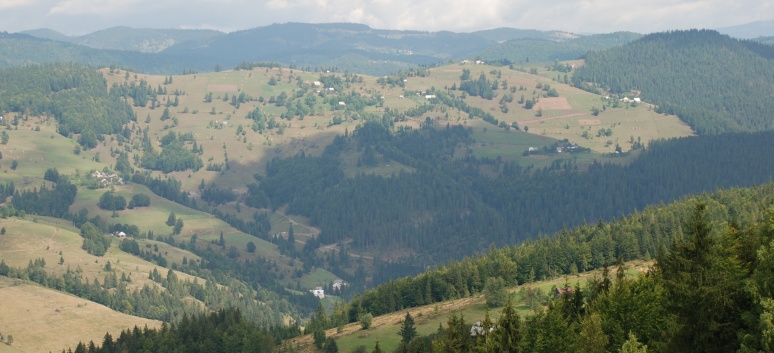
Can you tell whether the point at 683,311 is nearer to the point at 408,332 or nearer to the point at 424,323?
the point at 408,332

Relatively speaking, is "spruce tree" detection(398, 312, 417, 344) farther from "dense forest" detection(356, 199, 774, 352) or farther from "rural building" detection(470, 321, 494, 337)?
"dense forest" detection(356, 199, 774, 352)

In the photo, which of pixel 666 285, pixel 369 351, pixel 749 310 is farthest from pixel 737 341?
pixel 369 351

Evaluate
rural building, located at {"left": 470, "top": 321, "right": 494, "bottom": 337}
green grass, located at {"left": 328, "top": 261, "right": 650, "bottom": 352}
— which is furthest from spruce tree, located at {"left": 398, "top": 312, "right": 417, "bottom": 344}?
rural building, located at {"left": 470, "top": 321, "right": 494, "bottom": 337}

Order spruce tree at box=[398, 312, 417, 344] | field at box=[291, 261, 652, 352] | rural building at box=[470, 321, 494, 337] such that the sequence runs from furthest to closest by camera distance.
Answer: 1. field at box=[291, 261, 652, 352]
2. spruce tree at box=[398, 312, 417, 344]
3. rural building at box=[470, 321, 494, 337]

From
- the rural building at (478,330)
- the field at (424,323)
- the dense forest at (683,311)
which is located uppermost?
the dense forest at (683,311)

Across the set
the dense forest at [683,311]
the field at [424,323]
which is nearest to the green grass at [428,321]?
the field at [424,323]

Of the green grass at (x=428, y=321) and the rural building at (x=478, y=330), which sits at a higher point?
the rural building at (x=478, y=330)

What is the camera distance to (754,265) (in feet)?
290

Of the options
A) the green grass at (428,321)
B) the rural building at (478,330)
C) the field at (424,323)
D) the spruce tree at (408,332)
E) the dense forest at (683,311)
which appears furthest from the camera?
the field at (424,323)

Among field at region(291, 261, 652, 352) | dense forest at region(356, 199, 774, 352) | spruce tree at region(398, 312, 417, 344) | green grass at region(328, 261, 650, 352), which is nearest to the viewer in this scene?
dense forest at region(356, 199, 774, 352)

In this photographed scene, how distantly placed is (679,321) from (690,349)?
2883mm

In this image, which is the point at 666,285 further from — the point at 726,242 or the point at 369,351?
the point at 369,351

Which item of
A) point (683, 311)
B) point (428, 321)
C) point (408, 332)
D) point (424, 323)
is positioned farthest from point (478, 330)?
point (428, 321)

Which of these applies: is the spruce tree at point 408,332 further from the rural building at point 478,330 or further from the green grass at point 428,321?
the rural building at point 478,330
